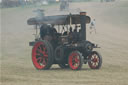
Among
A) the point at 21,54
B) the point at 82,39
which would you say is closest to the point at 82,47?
the point at 82,39

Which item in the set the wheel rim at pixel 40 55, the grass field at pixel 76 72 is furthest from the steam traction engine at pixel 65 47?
the grass field at pixel 76 72

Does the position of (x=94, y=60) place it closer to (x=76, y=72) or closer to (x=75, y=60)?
(x=75, y=60)

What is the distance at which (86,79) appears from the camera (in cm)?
1345

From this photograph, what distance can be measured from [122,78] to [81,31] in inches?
163

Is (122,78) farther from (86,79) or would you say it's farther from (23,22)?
(23,22)

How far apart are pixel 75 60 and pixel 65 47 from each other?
0.90 metres

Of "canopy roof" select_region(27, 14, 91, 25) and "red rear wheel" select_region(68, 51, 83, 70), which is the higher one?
"canopy roof" select_region(27, 14, 91, 25)

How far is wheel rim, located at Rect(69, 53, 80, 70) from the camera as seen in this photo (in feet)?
53.9

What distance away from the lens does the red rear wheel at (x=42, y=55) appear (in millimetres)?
17141

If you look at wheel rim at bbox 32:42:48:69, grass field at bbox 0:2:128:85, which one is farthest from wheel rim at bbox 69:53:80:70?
wheel rim at bbox 32:42:48:69

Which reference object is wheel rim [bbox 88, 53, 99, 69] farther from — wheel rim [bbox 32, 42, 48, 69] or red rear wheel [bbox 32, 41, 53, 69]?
wheel rim [bbox 32, 42, 48, 69]

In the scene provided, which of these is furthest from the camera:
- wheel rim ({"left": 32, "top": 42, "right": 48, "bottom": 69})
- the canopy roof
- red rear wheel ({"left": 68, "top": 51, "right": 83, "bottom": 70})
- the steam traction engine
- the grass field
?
wheel rim ({"left": 32, "top": 42, "right": 48, "bottom": 69})

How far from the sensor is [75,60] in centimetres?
1658

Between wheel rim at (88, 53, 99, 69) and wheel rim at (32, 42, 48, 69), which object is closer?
wheel rim at (88, 53, 99, 69)
